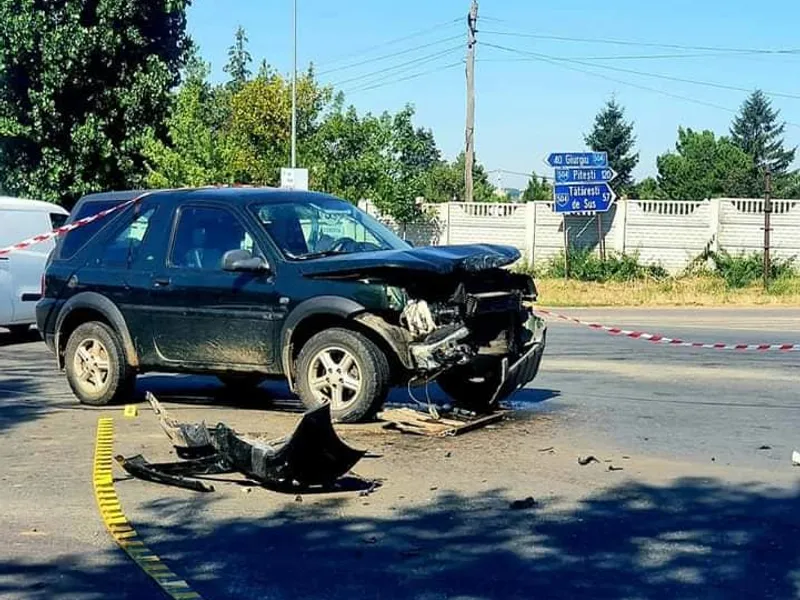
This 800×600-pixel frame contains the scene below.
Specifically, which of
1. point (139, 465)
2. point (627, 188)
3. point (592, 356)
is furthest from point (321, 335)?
point (627, 188)

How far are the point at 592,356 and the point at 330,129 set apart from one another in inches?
867

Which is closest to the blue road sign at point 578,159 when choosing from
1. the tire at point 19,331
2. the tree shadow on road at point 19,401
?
the tire at point 19,331

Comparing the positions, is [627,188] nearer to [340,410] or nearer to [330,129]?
[330,129]

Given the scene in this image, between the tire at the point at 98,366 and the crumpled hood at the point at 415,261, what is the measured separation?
6.72 feet

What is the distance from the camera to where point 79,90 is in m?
30.0

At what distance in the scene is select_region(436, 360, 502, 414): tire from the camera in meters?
9.46

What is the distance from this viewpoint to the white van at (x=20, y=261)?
16.3 meters

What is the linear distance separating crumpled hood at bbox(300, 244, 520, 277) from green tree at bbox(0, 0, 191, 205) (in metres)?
21.9

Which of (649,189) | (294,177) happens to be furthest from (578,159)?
(649,189)

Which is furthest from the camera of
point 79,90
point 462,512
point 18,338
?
point 79,90

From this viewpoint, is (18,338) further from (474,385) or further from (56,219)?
(474,385)

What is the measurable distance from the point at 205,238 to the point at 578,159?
78.7 ft

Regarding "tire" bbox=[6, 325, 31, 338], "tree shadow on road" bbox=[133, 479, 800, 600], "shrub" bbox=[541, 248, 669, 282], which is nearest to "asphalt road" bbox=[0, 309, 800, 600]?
"tree shadow on road" bbox=[133, 479, 800, 600]

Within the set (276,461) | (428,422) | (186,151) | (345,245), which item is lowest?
(428,422)
